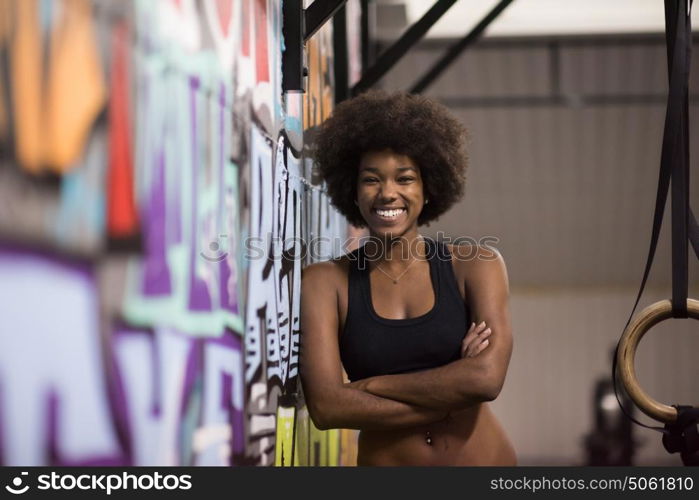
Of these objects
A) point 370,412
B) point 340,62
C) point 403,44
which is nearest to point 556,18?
point 340,62

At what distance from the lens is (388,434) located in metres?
3.47

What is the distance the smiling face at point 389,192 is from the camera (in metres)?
3.51

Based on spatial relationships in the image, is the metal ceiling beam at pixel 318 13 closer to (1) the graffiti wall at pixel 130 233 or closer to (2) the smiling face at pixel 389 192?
(2) the smiling face at pixel 389 192

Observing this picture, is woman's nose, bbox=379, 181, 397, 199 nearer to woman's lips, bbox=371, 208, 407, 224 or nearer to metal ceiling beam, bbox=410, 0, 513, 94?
woman's lips, bbox=371, 208, 407, 224

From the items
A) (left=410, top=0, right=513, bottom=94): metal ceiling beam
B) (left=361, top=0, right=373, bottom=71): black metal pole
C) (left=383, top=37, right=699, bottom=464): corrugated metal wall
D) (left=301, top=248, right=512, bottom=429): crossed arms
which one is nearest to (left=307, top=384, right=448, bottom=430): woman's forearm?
(left=301, top=248, right=512, bottom=429): crossed arms

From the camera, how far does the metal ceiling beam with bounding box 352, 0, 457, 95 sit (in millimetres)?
5156

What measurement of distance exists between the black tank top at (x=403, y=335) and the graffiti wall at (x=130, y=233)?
485mm

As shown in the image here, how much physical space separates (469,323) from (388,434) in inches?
18.3

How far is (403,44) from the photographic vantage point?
5312 millimetres

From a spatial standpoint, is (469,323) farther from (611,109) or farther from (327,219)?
(611,109)

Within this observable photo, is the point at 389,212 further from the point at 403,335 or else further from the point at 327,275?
the point at 403,335

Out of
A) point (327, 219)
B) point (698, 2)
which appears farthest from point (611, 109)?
point (327, 219)
